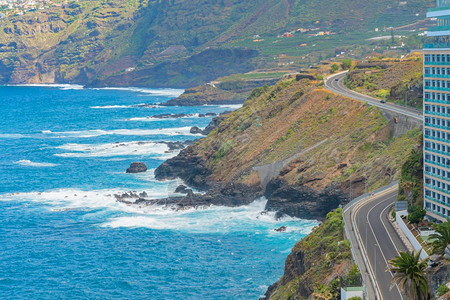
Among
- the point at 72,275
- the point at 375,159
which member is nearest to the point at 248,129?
the point at 375,159

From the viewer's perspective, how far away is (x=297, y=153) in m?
92.1

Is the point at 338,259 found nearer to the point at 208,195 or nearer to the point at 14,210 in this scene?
the point at 208,195

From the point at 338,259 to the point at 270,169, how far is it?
4309 centimetres

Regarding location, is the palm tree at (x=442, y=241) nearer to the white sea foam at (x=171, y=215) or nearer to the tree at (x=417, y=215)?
the tree at (x=417, y=215)

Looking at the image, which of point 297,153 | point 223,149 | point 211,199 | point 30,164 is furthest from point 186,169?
point 30,164

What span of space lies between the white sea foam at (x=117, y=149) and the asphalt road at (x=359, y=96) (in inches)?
1317

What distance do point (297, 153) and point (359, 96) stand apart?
1809 centimetres

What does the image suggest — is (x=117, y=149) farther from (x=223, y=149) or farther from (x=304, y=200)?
(x=304, y=200)

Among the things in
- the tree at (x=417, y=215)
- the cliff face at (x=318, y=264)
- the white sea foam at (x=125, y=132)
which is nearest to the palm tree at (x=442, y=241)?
the cliff face at (x=318, y=264)

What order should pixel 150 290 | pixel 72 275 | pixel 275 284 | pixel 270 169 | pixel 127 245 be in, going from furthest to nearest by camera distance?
1. pixel 270 169
2. pixel 127 245
3. pixel 72 275
4. pixel 150 290
5. pixel 275 284

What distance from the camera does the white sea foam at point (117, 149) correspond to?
138500 mm

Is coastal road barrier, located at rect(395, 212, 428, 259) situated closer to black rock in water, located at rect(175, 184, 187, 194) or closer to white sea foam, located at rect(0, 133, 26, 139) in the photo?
black rock in water, located at rect(175, 184, 187, 194)

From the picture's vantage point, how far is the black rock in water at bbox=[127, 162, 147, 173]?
118 meters

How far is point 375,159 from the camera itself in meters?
79.9
